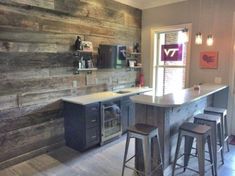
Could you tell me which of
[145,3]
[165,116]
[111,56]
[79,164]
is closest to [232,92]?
[165,116]

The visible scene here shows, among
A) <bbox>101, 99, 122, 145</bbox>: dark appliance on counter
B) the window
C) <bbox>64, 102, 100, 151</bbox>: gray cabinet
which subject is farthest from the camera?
the window

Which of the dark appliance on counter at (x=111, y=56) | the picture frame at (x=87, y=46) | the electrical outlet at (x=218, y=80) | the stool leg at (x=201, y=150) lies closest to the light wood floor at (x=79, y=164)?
the stool leg at (x=201, y=150)

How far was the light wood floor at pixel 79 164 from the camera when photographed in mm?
2768

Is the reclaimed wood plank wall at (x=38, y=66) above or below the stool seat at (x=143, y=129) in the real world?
above

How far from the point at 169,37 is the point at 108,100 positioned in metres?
2.30

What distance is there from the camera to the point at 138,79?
206 inches

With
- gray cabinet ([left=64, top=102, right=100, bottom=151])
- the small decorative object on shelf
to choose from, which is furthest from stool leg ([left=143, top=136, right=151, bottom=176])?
the small decorative object on shelf

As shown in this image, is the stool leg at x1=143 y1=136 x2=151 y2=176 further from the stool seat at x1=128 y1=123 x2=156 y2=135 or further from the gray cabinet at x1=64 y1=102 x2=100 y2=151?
the gray cabinet at x1=64 y1=102 x2=100 y2=151

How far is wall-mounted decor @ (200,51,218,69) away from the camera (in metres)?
4.02

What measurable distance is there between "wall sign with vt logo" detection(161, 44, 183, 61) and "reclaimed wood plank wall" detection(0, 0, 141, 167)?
1645 mm

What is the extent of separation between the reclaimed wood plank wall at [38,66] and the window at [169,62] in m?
1.58

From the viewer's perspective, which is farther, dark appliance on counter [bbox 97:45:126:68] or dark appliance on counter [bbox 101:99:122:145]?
dark appliance on counter [bbox 97:45:126:68]

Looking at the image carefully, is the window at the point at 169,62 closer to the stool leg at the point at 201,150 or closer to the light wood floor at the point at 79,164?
the light wood floor at the point at 79,164

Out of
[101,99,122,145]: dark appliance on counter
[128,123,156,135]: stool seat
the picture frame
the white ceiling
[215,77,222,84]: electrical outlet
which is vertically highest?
the white ceiling
